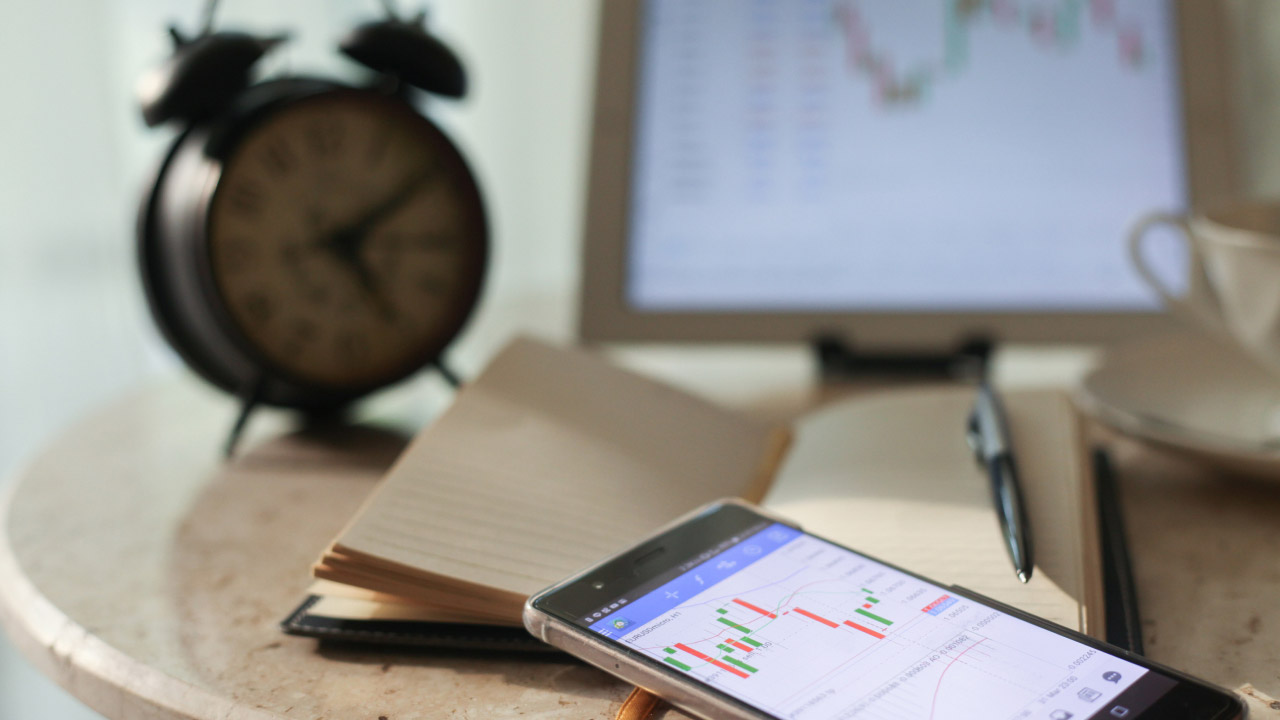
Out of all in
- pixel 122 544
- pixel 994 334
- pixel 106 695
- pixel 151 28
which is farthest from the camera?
pixel 151 28

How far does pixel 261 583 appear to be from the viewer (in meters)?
0.48

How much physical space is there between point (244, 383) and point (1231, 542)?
1.83 ft

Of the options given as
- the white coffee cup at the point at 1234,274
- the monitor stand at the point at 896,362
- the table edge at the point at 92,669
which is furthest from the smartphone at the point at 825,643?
the monitor stand at the point at 896,362

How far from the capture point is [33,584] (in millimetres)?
479

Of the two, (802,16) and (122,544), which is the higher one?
(802,16)

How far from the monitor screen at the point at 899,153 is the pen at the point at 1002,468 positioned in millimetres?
213

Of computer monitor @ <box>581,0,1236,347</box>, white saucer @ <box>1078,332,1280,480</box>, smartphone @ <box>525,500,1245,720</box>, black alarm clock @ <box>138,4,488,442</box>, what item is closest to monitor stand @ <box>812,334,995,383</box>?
computer monitor @ <box>581,0,1236,347</box>

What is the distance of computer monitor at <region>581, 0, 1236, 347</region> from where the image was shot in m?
0.76

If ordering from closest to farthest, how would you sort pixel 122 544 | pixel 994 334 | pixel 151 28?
pixel 122 544 → pixel 994 334 → pixel 151 28

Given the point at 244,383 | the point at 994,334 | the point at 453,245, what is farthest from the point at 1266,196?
the point at 244,383

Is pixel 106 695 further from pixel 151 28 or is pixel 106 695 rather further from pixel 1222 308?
pixel 151 28

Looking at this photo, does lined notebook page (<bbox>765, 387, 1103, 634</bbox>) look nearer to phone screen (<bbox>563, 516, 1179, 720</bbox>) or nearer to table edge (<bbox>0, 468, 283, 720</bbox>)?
phone screen (<bbox>563, 516, 1179, 720</bbox>)

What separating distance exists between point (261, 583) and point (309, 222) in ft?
0.83

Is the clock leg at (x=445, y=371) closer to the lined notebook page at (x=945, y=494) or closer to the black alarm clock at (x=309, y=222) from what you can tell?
the black alarm clock at (x=309, y=222)
